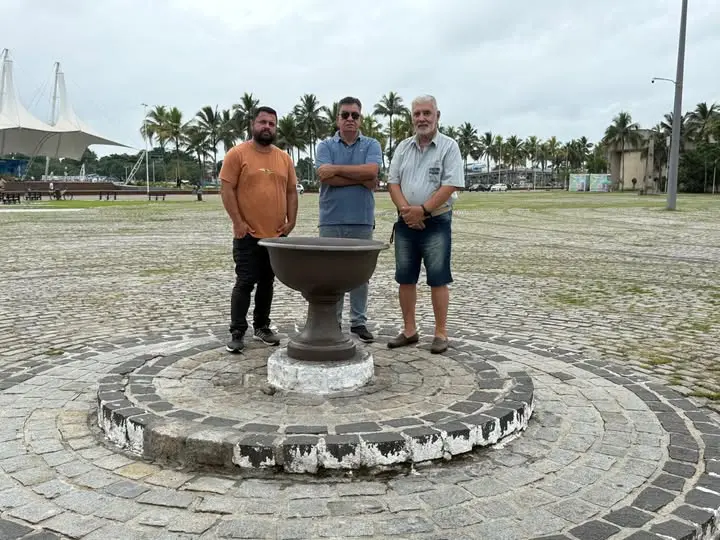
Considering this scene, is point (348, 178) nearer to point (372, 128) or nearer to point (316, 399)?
point (316, 399)

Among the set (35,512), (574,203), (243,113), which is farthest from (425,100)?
(243,113)

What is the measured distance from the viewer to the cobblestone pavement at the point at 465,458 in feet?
8.84

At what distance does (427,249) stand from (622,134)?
8433cm

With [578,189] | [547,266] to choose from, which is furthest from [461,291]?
[578,189]

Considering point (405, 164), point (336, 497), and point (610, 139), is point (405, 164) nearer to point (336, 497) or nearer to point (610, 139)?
point (336, 497)

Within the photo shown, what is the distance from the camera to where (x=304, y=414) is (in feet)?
11.8

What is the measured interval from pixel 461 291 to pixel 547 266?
332cm

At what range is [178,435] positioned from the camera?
3229 millimetres

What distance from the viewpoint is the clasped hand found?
4832 millimetres

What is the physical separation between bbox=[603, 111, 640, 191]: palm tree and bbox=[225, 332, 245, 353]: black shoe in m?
83.2

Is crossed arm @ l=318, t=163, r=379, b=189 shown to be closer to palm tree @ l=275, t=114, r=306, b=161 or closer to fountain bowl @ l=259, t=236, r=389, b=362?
fountain bowl @ l=259, t=236, r=389, b=362

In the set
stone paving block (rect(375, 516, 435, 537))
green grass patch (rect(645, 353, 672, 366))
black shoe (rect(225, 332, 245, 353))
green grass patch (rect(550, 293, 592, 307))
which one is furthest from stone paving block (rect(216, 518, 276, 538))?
green grass patch (rect(550, 293, 592, 307))

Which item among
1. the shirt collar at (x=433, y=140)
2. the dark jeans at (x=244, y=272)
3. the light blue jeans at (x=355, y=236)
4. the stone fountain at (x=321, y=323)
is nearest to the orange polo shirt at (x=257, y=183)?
the dark jeans at (x=244, y=272)

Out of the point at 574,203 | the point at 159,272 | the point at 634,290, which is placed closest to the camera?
the point at 634,290
